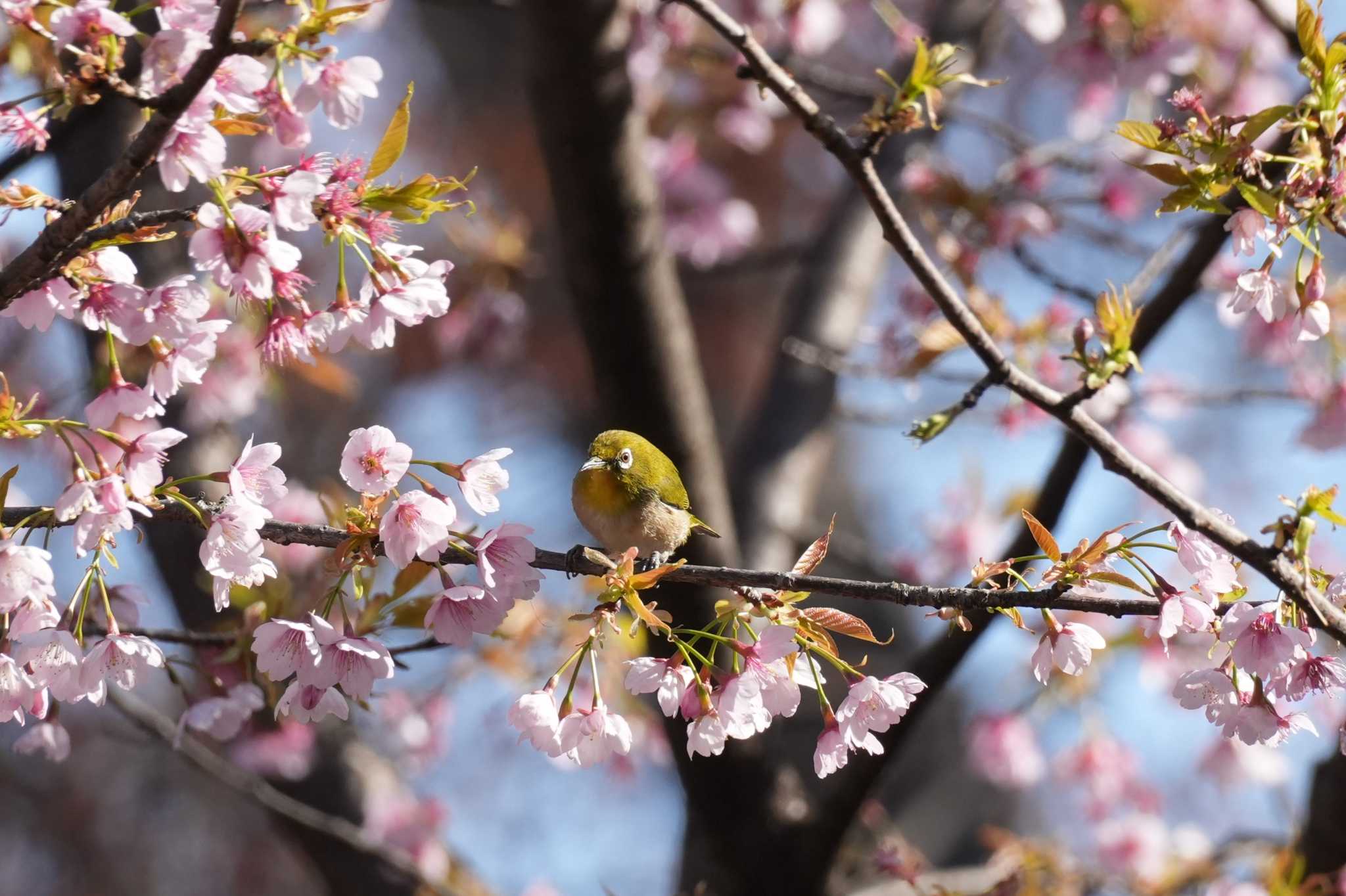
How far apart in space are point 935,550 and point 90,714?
5.96m

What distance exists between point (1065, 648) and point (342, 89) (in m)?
1.15

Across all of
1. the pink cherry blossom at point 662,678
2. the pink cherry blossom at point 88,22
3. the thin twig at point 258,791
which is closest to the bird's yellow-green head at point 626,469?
the pink cherry blossom at point 662,678

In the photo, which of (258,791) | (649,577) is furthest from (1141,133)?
(258,791)

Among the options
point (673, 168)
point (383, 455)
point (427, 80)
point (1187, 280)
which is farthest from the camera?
point (427, 80)

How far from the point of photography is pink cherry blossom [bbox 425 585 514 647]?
1.48 m

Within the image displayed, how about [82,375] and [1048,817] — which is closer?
[82,375]

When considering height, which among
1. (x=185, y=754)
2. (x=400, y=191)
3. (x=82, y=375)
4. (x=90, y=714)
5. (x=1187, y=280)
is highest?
(x=1187, y=280)

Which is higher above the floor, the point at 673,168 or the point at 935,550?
the point at 673,168

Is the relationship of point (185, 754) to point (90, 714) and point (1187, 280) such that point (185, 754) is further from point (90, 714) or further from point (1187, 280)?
point (90, 714)

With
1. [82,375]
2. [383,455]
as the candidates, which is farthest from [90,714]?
[383,455]

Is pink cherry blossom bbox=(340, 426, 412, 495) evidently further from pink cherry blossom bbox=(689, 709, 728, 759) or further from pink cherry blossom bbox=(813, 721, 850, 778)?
pink cherry blossom bbox=(813, 721, 850, 778)

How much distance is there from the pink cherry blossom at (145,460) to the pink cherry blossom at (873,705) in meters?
0.92

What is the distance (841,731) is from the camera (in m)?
1.58

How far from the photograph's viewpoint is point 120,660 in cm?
147
